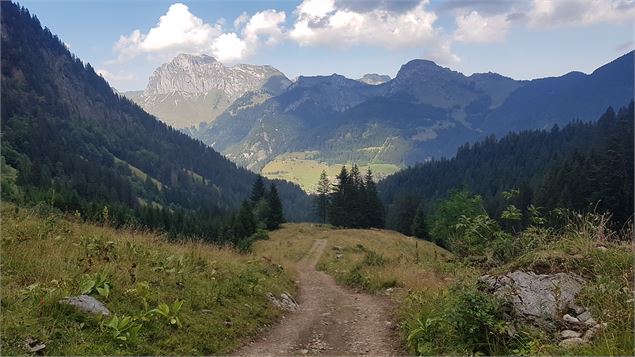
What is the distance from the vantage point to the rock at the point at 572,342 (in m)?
6.68

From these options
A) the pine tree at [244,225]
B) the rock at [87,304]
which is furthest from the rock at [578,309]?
the pine tree at [244,225]

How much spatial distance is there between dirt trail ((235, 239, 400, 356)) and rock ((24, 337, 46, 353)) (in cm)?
428

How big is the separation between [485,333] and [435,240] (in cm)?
7620

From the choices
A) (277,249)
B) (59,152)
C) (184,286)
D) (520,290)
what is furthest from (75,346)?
(59,152)

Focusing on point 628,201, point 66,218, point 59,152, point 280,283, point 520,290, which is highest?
point 59,152

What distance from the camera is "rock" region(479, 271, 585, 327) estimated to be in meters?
7.72

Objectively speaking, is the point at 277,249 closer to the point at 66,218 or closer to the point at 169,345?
the point at 66,218

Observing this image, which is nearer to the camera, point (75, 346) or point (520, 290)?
point (75, 346)

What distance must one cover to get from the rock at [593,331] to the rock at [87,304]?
8.82 meters

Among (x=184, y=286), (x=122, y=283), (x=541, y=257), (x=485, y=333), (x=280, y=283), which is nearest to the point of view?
(x=485, y=333)

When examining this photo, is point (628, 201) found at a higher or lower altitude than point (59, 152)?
lower

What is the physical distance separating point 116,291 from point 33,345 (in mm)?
2710

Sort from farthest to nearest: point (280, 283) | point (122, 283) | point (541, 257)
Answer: point (280, 283)
point (122, 283)
point (541, 257)

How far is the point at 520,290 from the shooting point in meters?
8.29
